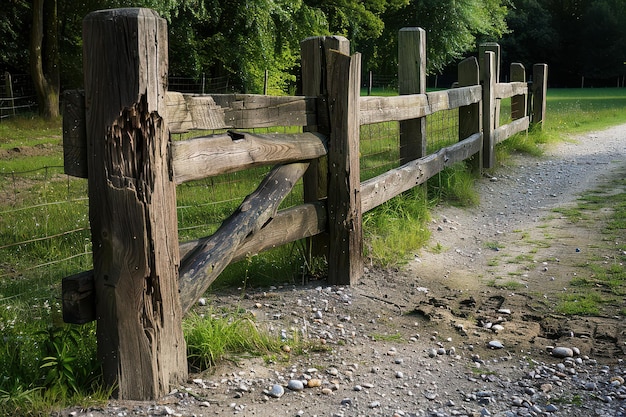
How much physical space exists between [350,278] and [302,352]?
1.40 metres

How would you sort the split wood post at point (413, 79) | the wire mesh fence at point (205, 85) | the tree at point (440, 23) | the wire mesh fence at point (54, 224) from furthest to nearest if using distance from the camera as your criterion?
the tree at point (440, 23)
the wire mesh fence at point (205, 85)
the split wood post at point (413, 79)
the wire mesh fence at point (54, 224)

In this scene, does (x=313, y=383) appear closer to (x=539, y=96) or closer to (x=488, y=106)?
(x=488, y=106)

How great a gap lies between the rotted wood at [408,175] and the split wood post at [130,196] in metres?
2.73

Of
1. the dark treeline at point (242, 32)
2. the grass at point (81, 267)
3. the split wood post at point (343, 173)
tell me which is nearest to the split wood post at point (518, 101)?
the grass at point (81, 267)

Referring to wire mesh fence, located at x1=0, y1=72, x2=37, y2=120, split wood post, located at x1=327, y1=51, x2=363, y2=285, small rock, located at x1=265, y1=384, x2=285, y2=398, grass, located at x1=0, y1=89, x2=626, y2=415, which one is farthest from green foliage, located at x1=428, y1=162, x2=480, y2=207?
wire mesh fence, located at x1=0, y1=72, x2=37, y2=120

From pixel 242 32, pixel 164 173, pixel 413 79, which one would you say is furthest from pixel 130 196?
pixel 242 32

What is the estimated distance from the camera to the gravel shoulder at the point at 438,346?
155 inches

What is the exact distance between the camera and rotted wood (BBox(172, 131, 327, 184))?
13.4 ft

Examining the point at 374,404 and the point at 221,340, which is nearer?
the point at 374,404

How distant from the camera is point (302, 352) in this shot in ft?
15.0

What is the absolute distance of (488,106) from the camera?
10906 millimetres

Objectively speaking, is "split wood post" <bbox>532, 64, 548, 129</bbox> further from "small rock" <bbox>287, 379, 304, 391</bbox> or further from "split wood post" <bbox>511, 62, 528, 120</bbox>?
"small rock" <bbox>287, 379, 304, 391</bbox>

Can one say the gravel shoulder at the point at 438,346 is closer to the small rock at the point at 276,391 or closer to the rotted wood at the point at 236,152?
the small rock at the point at 276,391

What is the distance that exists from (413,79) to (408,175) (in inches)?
48.7
